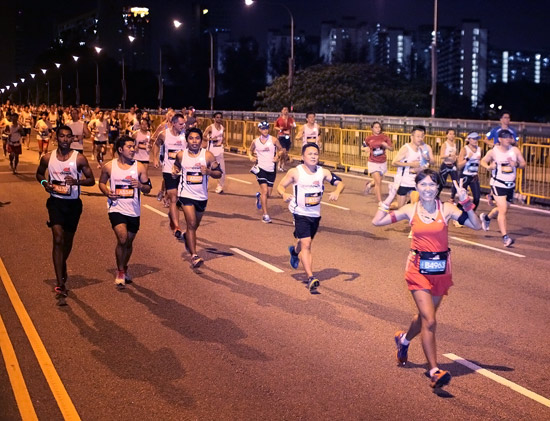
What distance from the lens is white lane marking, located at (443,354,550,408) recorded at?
625 cm

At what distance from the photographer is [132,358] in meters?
7.29

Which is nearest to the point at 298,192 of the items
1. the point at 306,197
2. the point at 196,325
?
the point at 306,197

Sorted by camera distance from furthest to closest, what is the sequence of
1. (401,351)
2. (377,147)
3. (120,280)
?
(377,147), (120,280), (401,351)

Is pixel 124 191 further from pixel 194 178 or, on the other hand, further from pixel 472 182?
pixel 472 182

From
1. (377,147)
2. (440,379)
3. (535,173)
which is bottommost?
(440,379)

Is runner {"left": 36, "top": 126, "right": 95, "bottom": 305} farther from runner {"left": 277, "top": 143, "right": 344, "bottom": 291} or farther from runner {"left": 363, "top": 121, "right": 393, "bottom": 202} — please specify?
runner {"left": 363, "top": 121, "right": 393, "bottom": 202}

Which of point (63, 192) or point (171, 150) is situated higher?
point (171, 150)

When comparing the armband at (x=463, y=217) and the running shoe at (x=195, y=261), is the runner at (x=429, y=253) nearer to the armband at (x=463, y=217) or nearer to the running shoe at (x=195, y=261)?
the armband at (x=463, y=217)

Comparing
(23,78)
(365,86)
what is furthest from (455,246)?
(23,78)

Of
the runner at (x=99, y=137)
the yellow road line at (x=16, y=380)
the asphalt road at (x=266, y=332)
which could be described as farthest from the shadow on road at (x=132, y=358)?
the runner at (x=99, y=137)

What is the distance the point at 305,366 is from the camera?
703 cm

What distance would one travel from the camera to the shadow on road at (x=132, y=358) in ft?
21.1

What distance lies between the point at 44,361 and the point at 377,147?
11.1 m

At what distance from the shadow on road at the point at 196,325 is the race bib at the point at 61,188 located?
145cm
